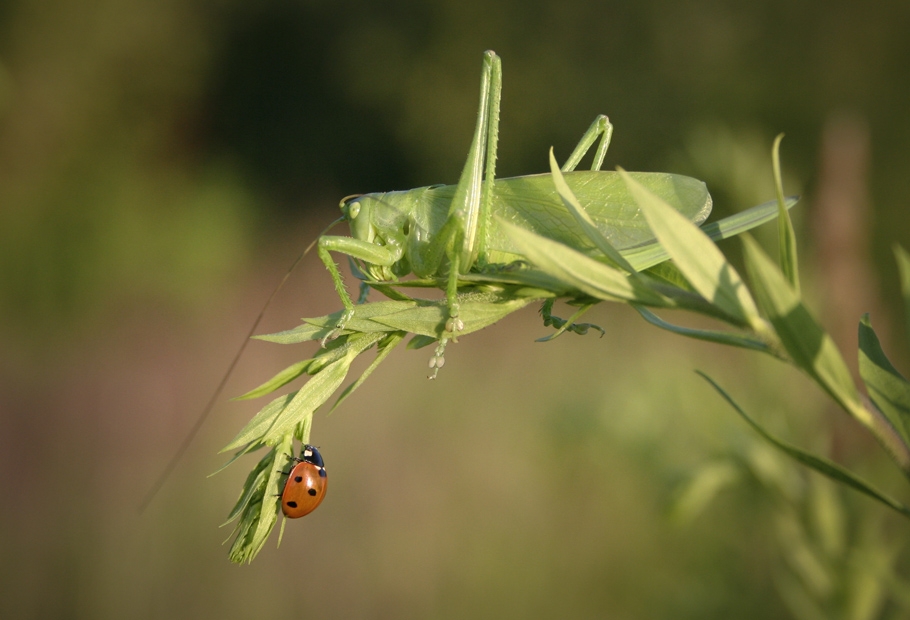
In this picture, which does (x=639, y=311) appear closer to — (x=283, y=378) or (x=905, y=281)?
(x=905, y=281)

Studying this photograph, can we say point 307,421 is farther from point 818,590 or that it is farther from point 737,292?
point 818,590

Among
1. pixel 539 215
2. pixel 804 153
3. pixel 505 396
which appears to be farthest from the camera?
pixel 804 153

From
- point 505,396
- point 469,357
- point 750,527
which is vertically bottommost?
point 750,527

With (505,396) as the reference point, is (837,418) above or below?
below

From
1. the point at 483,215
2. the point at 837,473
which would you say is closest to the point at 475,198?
the point at 483,215

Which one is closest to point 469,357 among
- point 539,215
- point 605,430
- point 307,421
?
point 605,430

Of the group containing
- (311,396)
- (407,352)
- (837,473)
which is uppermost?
(407,352)
